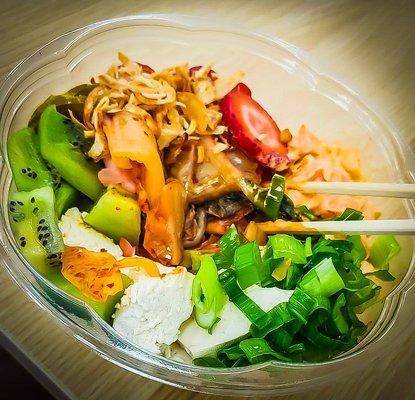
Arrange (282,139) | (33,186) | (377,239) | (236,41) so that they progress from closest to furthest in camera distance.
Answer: (33,186) → (377,239) → (282,139) → (236,41)

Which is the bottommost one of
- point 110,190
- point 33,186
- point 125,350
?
point 125,350

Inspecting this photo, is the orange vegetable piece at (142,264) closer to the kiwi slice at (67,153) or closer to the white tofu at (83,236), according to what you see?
the white tofu at (83,236)

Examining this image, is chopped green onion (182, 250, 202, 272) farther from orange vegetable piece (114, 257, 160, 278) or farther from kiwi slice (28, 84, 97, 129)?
kiwi slice (28, 84, 97, 129)

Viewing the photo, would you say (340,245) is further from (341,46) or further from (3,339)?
(341,46)

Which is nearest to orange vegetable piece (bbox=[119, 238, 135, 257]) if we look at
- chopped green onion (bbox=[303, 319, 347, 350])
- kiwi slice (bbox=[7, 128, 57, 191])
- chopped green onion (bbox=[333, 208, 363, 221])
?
kiwi slice (bbox=[7, 128, 57, 191])

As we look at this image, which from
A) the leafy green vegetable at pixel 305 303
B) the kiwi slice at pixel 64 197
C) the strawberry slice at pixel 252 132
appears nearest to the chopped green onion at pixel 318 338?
the leafy green vegetable at pixel 305 303

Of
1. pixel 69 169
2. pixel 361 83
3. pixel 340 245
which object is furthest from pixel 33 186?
pixel 361 83

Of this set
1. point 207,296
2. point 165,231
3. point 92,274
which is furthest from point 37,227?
point 207,296

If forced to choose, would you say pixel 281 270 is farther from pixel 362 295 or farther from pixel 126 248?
pixel 126 248
